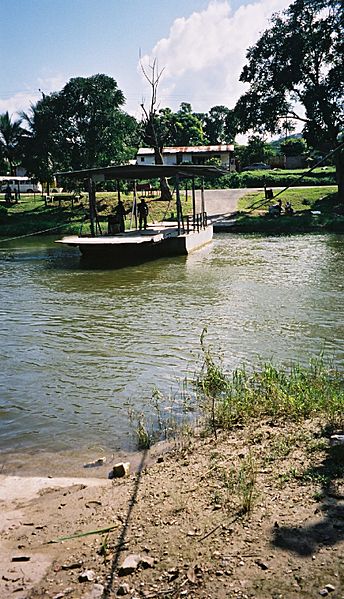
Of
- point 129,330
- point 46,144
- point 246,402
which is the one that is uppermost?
point 46,144

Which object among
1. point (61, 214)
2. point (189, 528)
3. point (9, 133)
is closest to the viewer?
point (189, 528)

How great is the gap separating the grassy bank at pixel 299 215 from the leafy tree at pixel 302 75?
2213 mm

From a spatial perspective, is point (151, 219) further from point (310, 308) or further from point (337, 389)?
point (337, 389)

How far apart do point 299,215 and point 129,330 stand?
80.0ft

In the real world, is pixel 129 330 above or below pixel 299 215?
below

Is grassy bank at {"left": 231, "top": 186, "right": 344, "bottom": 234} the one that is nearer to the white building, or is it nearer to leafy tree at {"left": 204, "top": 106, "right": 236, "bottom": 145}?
the white building

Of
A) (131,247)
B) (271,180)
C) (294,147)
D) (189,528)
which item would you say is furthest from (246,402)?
(294,147)

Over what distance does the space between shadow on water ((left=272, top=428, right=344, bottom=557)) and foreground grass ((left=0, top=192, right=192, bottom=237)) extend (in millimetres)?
29381

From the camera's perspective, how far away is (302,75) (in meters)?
34.3

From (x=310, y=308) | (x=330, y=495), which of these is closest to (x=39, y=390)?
(x=330, y=495)

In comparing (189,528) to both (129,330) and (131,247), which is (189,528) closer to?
(129,330)

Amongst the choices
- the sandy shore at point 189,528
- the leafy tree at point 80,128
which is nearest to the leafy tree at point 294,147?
the leafy tree at point 80,128

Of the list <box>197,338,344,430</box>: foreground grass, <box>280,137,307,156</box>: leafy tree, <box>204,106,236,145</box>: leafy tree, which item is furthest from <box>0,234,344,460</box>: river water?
<box>204,106,236,145</box>: leafy tree

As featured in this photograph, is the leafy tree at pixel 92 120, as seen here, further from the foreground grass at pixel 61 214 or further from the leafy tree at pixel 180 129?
the leafy tree at pixel 180 129
